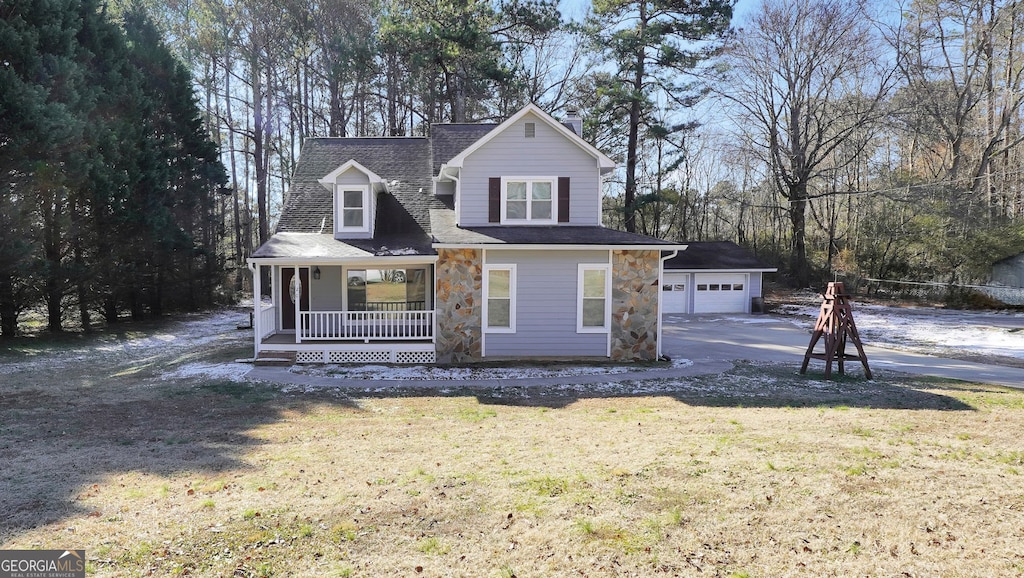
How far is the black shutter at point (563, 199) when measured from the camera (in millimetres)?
13941

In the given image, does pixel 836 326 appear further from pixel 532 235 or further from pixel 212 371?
pixel 212 371

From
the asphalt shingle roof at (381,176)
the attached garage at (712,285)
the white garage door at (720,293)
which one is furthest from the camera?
the white garage door at (720,293)

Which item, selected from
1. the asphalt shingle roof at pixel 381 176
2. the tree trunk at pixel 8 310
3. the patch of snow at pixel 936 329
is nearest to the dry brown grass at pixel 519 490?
the asphalt shingle roof at pixel 381 176

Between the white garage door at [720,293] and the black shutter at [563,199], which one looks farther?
the white garage door at [720,293]

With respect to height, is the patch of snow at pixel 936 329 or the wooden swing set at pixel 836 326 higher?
the wooden swing set at pixel 836 326

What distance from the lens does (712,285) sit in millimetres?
26016

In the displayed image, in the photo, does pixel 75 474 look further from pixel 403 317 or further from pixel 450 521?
pixel 403 317

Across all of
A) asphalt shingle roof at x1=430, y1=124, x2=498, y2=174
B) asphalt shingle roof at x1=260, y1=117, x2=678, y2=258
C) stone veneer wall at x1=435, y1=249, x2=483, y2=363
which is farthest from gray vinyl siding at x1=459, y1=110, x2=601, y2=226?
asphalt shingle roof at x1=430, y1=124, x2=498, y2=174

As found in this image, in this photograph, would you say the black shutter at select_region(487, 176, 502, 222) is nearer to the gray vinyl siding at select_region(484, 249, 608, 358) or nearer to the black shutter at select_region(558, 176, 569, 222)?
the gray vinyl siding at select_region(484, 249, 608, 358)

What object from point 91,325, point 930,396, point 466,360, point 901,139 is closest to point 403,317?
point 466,360

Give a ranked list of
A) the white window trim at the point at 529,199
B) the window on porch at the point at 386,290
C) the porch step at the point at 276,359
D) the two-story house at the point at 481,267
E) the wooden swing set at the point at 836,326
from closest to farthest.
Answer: the wooden swing set at the point at 836,326
the porch step at the point at 276,359
the two-story house at the point at 481,267
the white window trim at the point at 529,199
the window on porch at the point at 386,290

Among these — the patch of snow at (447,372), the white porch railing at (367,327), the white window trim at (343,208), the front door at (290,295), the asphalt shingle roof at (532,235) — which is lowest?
the patch of snow at (447,372)
